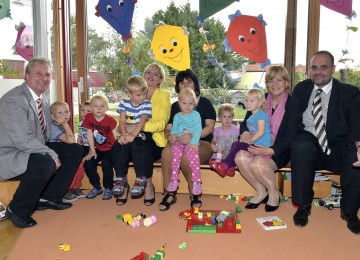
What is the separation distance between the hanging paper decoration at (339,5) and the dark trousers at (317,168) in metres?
1.51

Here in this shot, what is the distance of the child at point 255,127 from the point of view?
2.90 metres

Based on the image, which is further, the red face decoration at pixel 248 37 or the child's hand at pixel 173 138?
the red face decoration at pixel 248 37

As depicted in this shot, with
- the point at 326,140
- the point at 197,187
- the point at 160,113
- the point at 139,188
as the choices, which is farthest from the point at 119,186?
the point at 326,140

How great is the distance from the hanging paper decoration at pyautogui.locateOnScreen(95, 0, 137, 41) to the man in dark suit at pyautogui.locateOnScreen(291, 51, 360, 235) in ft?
6.37

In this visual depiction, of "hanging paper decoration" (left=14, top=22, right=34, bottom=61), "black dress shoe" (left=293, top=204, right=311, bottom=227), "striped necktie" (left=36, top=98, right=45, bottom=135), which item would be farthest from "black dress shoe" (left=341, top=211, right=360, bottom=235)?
"hanging paper decoration" (left=14, top=22, right=34, bottom=61)

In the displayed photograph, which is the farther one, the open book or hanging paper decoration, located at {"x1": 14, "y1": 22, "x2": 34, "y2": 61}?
hanging paper decoration, located at {"x1": 14, "y1": 22, "x2": 34, "y2": 61}

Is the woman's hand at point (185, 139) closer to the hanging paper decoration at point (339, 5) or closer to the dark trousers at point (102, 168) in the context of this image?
the dark trousers at point (102, 168)

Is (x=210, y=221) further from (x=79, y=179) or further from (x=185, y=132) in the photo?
(x=79, y=179)

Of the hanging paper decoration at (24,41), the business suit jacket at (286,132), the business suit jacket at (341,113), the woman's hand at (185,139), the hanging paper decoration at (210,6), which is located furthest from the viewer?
the hanging paper decoration at (210,6)

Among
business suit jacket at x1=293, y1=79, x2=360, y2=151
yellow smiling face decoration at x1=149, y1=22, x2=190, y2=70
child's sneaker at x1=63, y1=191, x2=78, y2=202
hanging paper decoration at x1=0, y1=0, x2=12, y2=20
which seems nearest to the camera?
business suit jacket at x1=293, y1=79, x2=360, y2=151

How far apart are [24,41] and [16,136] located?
1.48 meters

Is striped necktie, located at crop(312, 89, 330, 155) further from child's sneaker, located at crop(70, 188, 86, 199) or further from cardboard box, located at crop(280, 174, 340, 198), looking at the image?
child's sneaker, located at crop(70, 188, 86, 199)

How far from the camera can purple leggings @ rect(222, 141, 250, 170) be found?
3.00 metres

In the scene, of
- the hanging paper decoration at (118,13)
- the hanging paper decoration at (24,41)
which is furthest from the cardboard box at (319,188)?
the hanging paper decoration at (24,41)
